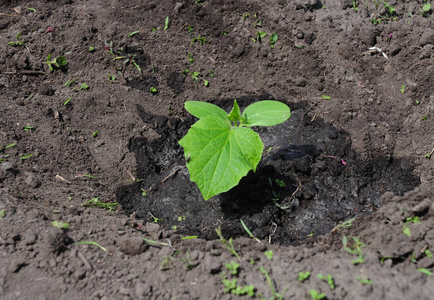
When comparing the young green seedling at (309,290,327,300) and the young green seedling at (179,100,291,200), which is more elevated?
the young green seedling at (179,100,291,200)

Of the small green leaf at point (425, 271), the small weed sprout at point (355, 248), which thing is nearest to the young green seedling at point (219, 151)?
the small weed sprout at point (355, 248)

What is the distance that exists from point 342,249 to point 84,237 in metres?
1.57

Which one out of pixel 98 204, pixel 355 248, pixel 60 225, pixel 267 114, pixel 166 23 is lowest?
pixel 98 204

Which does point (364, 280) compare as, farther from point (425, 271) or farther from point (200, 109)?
point (200, 109)

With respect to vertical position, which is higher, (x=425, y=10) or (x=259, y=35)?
(x=425, y=10)

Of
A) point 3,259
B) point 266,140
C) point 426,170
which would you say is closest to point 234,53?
point 266,140

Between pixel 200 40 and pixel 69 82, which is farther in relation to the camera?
pixel 200 40

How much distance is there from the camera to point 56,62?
3.63 meters

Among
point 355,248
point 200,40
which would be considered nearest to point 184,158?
point 200,40

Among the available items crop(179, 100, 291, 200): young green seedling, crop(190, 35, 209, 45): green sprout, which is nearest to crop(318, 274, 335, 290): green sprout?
crop(179, 100, 291, 200): young green seedling

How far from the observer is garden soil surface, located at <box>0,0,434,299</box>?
215cm

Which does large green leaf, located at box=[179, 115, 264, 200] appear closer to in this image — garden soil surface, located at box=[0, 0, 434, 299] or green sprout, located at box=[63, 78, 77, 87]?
garden soil surface, located at box=[0, 0, 434, 299]

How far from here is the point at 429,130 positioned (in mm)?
3191

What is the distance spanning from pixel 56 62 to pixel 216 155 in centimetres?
199
